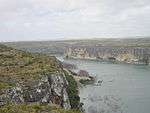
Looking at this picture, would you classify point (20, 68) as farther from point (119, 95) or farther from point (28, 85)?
point (119, 95)

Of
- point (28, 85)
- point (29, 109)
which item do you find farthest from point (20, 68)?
point (29, 109)

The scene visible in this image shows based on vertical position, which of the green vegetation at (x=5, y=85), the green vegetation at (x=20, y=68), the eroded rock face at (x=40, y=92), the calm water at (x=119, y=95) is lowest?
the calm water at (x=119, y=95)

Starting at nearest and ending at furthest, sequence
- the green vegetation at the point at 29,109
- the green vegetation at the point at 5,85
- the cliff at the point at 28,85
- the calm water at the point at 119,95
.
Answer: the green vegetation at the point at 29,109 → the green vegetation at the point at 5,85 → the cliff at the point at 28,85 → the calm water at the point at 119,95

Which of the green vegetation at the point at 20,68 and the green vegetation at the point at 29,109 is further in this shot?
the green vegetation at the point at 20,68

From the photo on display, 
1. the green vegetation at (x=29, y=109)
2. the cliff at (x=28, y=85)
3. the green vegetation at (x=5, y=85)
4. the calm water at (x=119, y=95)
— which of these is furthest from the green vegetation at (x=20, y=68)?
the calm water at (x=119, y=95)

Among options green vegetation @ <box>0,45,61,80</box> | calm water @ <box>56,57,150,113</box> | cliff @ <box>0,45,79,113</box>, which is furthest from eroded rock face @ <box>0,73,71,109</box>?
calm water @ <box>56,57,150,113</box>

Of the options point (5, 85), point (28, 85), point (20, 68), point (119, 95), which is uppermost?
point (20, 68)

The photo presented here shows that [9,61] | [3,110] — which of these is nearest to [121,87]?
[9,61]

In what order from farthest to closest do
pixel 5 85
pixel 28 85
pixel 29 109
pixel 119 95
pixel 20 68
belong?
pixel 119 95 → pixel 20 68 → pixel 28 85 → pixel 5 85 → pixel 29 109

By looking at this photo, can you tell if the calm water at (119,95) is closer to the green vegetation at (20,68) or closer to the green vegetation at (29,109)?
the green vegetation at (20,68)
